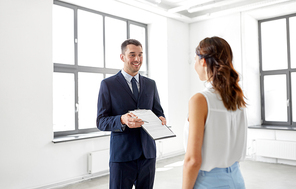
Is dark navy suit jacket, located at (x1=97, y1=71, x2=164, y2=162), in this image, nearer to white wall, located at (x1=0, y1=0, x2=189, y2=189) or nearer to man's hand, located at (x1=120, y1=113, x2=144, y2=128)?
man's hand, located at (x1=120, y1=113, x2=144, y2=128)

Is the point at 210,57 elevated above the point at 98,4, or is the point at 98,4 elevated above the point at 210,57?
the point at 98,4

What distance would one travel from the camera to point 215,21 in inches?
229

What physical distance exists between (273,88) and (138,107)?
452cm

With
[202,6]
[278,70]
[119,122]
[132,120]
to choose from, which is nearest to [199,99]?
[132,120]

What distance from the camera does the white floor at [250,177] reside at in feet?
12.2

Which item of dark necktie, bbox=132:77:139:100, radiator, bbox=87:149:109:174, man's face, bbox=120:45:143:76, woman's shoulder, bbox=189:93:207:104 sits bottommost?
radiator, bbox=87:149:109:174

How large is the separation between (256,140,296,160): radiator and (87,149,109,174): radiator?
3.02 meters

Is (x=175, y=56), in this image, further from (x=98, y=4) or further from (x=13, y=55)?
(x=13, y=55)

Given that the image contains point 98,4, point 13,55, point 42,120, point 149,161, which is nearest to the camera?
point 149,161

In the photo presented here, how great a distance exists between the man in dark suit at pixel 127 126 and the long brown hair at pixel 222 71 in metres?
0.75

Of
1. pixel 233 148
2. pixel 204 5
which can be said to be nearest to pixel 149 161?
pixel 233 148

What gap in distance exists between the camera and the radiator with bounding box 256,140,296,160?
4.71 meters

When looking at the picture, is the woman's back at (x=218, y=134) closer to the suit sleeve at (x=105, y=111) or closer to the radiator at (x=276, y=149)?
the suit sleeve at (x=105, y=111)

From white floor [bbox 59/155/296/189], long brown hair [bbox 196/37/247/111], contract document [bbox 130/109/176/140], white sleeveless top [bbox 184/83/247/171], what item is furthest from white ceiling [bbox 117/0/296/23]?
white sleeveless top [bbox 184/83/247/171]
